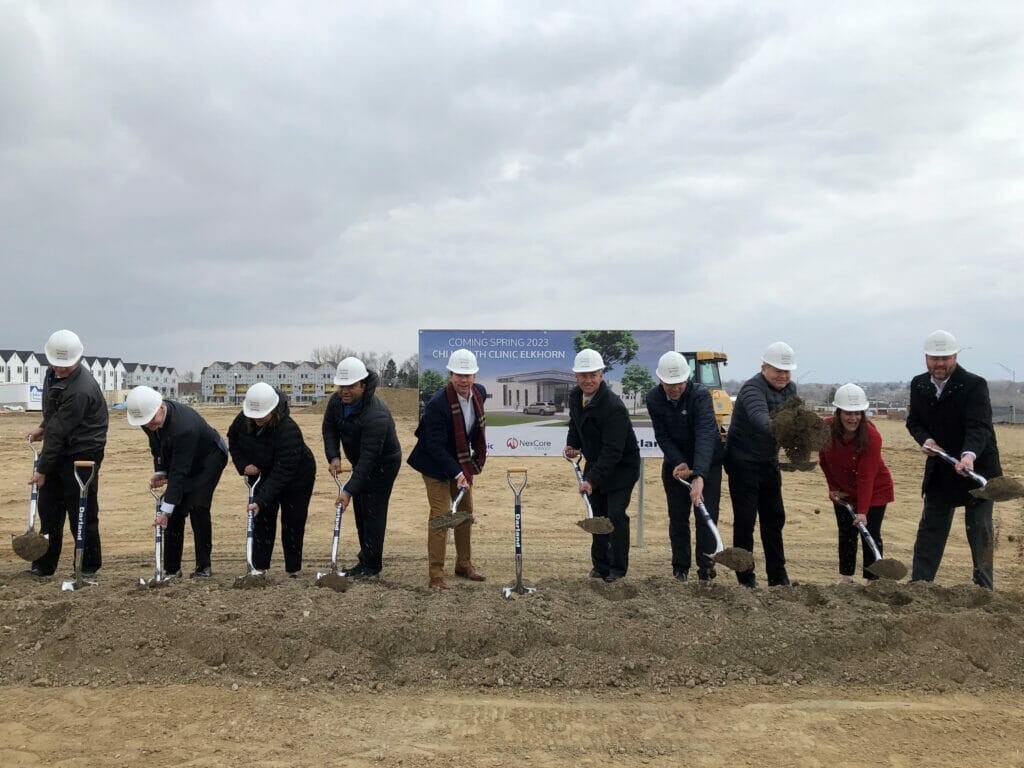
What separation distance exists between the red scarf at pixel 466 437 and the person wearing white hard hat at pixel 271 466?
1.23 metres

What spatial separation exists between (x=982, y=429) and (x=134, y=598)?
5.93m

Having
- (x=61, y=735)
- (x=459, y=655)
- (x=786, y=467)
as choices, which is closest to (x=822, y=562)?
(x=786, y=467)

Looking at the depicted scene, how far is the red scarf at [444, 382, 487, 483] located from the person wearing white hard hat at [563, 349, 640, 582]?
0.82 m

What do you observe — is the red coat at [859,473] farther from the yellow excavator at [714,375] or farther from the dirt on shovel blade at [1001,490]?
the yellow excavator at [714,375]

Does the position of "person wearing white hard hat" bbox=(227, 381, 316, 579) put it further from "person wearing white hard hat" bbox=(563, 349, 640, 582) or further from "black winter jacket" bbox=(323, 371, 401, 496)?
"person wearing white hard hat" bbox=(563, 349, 640, 582)

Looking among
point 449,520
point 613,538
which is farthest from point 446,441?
point 613,538

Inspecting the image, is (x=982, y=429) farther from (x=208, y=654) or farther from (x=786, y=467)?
(x=208, y=654)

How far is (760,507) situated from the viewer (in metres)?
5.60

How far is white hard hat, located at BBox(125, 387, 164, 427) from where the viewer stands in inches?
213

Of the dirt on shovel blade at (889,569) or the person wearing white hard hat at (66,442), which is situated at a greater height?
the person wearing white hard hat at (66,442)

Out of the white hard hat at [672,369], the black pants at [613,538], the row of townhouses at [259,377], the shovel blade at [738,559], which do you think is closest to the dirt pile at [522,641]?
the shovel blade at [738,559]

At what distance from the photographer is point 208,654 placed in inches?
166

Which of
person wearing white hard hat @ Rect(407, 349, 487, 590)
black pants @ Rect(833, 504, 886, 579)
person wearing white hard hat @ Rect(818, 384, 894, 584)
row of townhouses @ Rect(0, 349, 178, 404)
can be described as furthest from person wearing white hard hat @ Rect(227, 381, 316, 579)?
row of townhouses @ Rect(0, 349, 178, 404)

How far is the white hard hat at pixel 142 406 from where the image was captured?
5406mm
